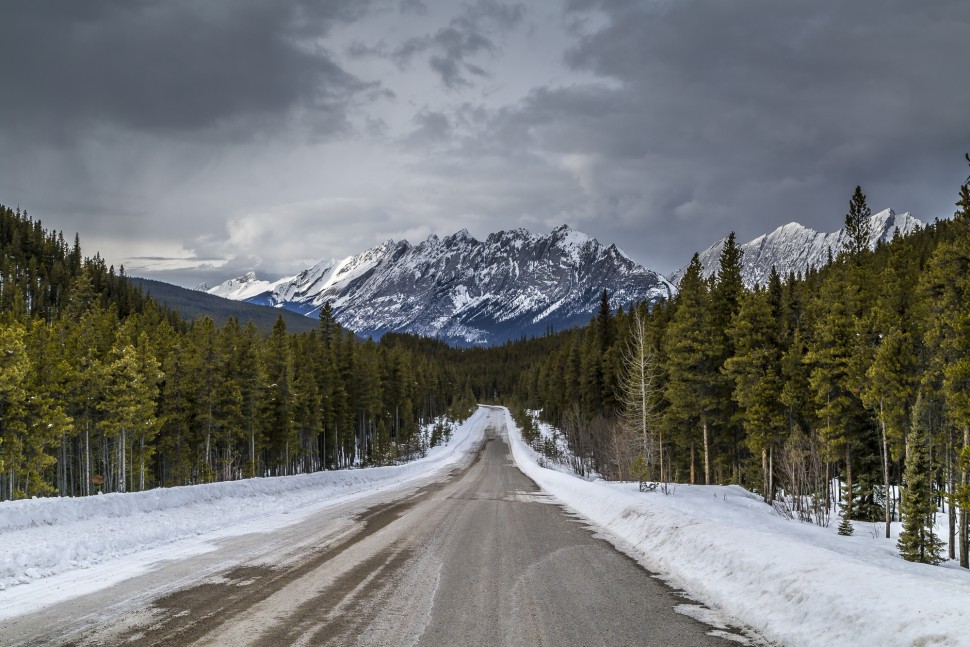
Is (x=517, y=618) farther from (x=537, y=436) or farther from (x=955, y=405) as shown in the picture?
(x=537, y=436)

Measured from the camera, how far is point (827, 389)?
2970cm

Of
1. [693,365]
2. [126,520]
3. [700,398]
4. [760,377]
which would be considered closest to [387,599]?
[126,520]

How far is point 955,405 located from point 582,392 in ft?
169

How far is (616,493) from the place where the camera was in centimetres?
1819

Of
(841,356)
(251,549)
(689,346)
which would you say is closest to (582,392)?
(689,346)

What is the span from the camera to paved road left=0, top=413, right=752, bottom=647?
5.88 meters

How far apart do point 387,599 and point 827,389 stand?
96.7 feet

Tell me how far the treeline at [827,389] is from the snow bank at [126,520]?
16390mm

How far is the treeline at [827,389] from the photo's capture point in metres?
22.7

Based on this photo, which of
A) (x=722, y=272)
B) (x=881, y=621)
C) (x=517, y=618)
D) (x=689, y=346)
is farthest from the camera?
(x=722, y=272)

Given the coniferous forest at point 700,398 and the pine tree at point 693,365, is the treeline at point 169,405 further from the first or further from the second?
the pine tree at point 693,365

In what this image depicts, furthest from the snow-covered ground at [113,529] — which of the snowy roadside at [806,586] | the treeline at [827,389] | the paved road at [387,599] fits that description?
the treeline at [827,389]

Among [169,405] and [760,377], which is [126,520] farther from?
[169,405]

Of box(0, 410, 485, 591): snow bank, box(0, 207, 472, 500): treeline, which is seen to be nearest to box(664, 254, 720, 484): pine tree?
box(0, 410, 485, 591): snow bank
